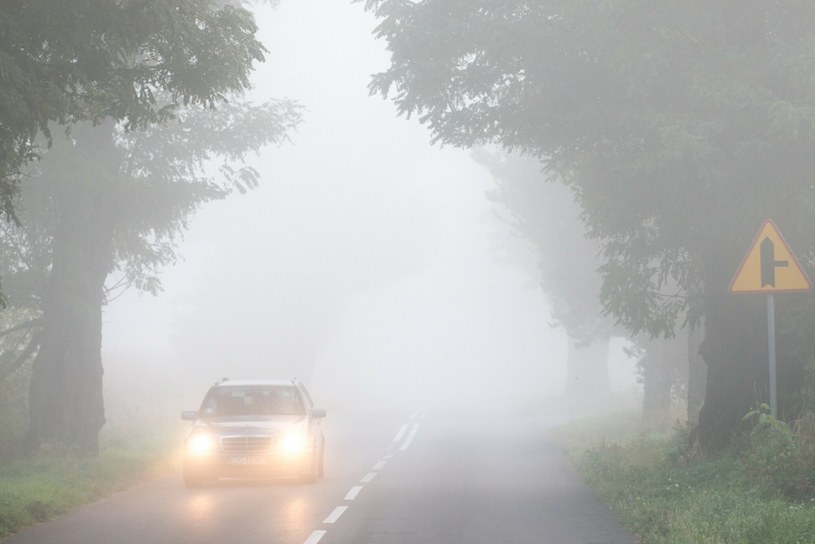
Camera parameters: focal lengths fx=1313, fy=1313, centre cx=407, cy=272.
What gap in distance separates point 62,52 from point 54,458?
9.40 m

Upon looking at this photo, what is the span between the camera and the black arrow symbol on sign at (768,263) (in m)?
14.4

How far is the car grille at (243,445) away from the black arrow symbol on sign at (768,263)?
324 inches

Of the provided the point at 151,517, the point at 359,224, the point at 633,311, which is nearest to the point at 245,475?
the point at 151,517

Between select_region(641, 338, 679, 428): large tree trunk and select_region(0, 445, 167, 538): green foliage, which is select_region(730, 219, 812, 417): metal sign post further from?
select_region(641, 338, 679, 428): large tree trunk

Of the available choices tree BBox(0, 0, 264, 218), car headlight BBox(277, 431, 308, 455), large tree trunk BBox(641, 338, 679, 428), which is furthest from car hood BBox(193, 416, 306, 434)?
large tree trunk BBox(641, 338, 679, 428)

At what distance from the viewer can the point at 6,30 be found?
39.2ft

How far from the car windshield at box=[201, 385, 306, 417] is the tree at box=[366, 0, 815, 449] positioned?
497 cm

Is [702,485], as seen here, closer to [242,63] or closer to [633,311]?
[633,311]

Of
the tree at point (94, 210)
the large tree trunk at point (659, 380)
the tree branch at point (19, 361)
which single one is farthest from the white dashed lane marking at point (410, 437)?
the tree branch at point (19, 361)

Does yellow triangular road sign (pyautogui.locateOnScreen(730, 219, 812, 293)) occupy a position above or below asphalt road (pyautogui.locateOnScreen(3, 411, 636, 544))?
above

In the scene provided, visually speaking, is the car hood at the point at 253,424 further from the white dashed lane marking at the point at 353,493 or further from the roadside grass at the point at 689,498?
the roadside grass at the point at 689,498

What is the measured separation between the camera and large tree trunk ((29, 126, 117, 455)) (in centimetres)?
2197

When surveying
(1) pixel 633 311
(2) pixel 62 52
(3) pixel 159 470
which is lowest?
(3) pixel 159 470

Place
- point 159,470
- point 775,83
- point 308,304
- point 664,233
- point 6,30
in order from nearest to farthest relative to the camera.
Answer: point 6,30, point 775,83, point 664,233, point 159,470, point 308,304
